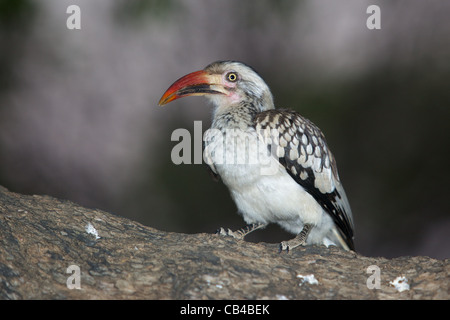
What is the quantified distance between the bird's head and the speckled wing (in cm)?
34

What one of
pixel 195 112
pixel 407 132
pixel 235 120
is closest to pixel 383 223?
pixel 407 132

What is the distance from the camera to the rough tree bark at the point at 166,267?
11.2 ft

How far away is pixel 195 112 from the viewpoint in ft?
24.8

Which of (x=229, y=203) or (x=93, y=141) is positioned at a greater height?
(x=93, y=141)

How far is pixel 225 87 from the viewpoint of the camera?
17.3 ft

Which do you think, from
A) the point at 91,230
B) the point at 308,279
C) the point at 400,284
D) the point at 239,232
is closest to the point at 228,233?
the point at 239,232

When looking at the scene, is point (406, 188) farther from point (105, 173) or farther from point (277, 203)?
point (105, 173)

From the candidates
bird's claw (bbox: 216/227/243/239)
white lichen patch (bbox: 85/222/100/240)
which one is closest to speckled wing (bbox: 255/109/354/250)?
bird's claw (bbox: 216/227/243/239)

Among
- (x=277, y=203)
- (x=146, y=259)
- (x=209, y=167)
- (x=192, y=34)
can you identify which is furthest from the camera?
(x=192, y=34)

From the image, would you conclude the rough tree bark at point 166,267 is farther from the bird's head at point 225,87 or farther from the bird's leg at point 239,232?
the bird's head at point 225,87

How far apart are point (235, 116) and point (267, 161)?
53 centimetres

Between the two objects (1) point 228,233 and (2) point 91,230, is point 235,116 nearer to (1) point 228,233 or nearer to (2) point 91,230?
(1) point 228,233

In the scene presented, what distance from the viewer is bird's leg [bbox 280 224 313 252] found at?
4.39 meters

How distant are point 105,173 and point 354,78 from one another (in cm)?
359
